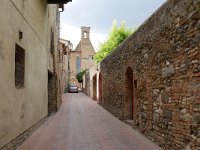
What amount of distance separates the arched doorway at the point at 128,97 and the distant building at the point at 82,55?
56.7 metres

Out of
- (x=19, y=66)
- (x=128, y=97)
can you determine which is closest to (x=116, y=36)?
(x=128, y=97)

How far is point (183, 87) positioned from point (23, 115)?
4126 millimetres

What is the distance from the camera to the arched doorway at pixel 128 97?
1307cm

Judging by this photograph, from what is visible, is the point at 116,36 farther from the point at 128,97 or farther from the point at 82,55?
the point at 82,55

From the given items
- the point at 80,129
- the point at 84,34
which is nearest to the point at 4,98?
the point at 80,129

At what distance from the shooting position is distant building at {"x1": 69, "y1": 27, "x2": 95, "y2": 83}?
234 feet

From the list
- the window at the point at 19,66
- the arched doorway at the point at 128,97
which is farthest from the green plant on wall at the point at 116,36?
the window at the point at 19,66

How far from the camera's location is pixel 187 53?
21.0 feet

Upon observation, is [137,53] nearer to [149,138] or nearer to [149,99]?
[149,99]

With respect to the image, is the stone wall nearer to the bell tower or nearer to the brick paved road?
the brick paved road

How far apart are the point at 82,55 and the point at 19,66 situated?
64667 millimetres

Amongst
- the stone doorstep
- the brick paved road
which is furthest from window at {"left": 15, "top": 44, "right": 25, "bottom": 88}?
the brick paved road

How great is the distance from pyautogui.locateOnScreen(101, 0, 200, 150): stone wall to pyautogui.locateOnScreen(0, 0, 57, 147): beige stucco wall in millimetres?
3401

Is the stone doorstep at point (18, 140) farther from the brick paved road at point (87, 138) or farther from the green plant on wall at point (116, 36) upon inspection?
the green plant on wall at point (116, 36)
